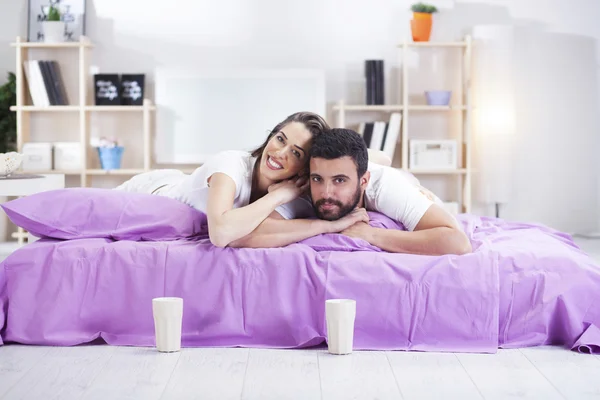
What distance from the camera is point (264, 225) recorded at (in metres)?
2.94

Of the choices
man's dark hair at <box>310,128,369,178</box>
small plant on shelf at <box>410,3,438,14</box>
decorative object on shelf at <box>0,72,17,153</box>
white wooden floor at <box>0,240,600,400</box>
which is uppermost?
small plant on shelf at <box>410,3,438,14</box>

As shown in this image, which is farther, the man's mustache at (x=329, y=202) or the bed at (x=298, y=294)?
the man's mustache at (x=329, y=202)

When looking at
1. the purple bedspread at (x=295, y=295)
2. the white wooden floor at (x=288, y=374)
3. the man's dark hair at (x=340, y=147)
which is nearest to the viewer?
the white wooden floor at (x=288, y=374)

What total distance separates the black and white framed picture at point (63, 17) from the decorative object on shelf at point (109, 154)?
0.76m

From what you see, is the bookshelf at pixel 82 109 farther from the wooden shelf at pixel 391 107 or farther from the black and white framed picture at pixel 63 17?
the wooden shelf at pixel 391 107

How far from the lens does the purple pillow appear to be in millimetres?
3023

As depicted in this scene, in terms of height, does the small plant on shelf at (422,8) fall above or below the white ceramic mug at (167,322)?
above

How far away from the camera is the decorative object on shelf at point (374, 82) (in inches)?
232

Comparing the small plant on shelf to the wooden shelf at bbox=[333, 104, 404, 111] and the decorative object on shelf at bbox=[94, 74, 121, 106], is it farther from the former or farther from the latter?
the decorative object on shelf at bbox=[94, 74, 121, 106]

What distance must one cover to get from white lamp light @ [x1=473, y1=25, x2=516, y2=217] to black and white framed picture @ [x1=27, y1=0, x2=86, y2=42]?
2648 mm

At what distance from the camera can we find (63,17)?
6020 mm

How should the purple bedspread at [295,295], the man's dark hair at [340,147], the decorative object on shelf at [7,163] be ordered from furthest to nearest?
the decorative object on shelf at [7,163] < the man's dark hair at [340,147] < the purple bedspread at [295,295]

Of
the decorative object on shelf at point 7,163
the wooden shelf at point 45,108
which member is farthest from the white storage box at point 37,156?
the decorative object on shelf at point 7,163

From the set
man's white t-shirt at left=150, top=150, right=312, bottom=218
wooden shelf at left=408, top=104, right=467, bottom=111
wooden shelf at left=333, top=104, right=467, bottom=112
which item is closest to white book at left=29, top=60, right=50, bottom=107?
wooden shelf at left=333, top=104, right=467, bottom=112
